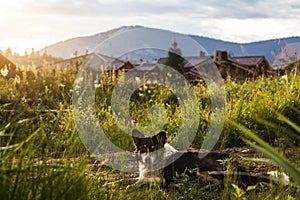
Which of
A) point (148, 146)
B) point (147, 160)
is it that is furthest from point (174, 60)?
point (147, 160)

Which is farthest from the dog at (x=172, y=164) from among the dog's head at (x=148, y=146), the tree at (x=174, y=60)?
the tree at (x=174, y=60)

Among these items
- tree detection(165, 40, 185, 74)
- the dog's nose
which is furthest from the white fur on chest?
tree detection(165, 40, 185, 74)

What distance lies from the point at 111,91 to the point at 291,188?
18.7ft

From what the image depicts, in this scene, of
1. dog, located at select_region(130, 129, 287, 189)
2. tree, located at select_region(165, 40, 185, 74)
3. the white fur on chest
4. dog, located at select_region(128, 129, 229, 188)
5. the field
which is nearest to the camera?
the field

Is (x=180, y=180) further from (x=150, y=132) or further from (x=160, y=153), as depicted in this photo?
(x=150, y=132)

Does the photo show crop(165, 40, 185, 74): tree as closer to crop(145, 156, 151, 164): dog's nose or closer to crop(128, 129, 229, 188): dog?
crop(128, 129, 229, 188): dog

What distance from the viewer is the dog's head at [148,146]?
13.6ft

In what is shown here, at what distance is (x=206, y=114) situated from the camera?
599 cm

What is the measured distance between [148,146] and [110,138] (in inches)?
63.7

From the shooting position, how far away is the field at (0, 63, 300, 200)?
207 centimetres

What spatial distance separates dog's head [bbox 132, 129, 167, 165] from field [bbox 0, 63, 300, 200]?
0.78 ft

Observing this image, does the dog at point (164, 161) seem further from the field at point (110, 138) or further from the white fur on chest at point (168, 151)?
the field at point (110, 138)

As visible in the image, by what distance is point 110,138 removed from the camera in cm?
579

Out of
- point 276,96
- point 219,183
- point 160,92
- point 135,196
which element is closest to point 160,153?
point 219,183
